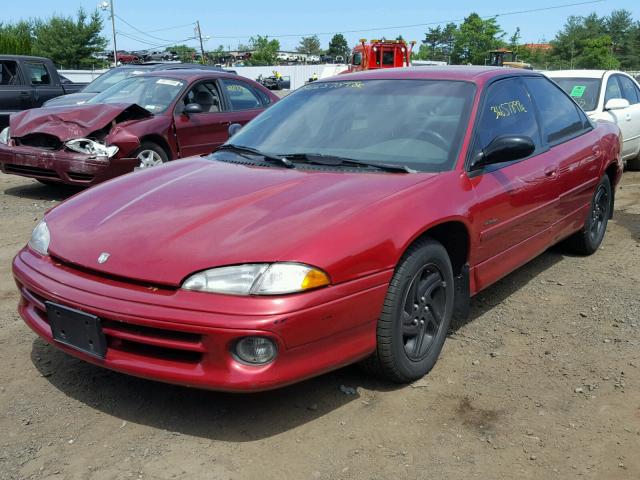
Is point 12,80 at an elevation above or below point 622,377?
above

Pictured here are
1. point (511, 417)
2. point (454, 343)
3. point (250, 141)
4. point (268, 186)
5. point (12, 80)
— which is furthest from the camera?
point (12, 80)

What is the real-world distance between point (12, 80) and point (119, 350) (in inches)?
418

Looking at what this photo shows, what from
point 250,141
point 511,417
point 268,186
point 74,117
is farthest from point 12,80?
point 511,417

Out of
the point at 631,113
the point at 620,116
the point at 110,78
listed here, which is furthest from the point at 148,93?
the point at 631,113

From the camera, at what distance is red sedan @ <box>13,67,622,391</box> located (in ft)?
8.45

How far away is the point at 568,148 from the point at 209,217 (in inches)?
111

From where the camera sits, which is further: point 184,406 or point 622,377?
point 622,377

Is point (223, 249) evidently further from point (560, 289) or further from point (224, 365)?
point (560, 289)

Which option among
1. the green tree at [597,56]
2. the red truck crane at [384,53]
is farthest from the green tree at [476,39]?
the red truck crane at [384,53]

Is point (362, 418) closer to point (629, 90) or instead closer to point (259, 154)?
point (259, 154)

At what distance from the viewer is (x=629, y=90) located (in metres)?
9.34

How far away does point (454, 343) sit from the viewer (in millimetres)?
3740

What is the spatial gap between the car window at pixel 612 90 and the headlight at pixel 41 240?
7.46 metres

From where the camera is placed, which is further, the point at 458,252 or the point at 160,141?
the point at 160,141
